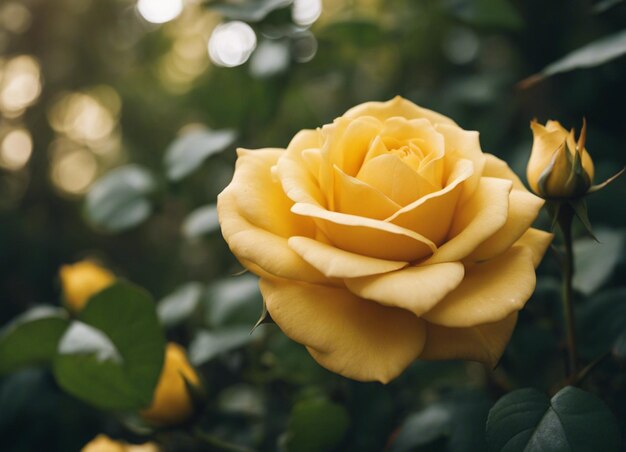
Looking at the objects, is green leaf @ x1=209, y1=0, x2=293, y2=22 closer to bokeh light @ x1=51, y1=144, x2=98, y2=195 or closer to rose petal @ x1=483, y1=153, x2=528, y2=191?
rose petal @ x1=483, y1=153, x2=528, y2=191

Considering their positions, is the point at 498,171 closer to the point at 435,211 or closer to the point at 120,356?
the point at 435,211

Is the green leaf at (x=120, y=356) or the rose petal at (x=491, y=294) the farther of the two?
the green leaf at (x=120, y=356)

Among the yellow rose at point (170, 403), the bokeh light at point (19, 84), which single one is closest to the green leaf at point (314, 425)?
the yellow rose at point (170, 403)

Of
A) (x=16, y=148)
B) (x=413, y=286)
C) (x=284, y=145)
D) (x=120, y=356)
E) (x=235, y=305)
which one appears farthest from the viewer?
(x=16, y=148)

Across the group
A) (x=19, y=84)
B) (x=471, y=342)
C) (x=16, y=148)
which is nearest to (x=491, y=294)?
(x=471, y=342)

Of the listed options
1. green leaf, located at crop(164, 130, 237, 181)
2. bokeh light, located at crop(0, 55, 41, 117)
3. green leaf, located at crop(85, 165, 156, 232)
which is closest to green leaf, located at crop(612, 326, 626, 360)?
green leaf, located at crop(164, 130, 237, 181)

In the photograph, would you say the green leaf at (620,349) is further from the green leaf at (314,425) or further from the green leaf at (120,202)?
the green leaf at (120,202)

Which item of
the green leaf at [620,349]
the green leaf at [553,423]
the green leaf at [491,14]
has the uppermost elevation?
the green leaf at [491,14]
